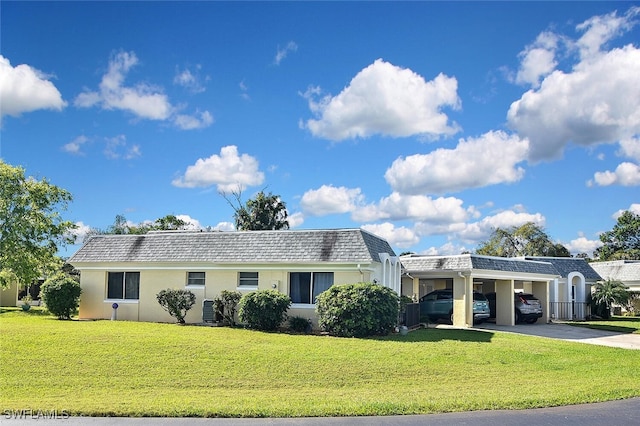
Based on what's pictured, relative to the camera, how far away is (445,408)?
1025 cm

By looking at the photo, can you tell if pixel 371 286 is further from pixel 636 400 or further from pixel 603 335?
pixel 603 335

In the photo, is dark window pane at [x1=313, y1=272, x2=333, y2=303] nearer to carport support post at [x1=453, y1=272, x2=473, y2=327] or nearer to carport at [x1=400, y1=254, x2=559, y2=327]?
carport at [x1=400, y1=254, x2=559, y2=327]

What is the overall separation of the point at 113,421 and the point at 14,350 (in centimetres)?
704

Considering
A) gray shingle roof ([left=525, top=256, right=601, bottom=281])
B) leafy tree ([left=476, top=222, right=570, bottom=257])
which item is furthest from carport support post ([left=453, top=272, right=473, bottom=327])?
leafy tree ([left=476, top=222, right=570, bottom=257])

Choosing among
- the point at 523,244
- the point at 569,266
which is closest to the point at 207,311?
the point at 569,266

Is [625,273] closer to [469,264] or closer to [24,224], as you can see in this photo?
[469,264]

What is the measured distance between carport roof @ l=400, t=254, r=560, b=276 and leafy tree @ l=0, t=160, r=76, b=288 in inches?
761

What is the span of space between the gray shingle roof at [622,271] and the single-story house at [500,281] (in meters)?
6.47

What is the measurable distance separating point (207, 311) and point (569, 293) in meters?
22.8

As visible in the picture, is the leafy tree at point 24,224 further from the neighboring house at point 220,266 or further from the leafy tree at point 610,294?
the leafy tree at point 610,294

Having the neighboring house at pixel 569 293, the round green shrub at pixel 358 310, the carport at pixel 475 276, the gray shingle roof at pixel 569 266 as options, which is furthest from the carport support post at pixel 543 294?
the round green shrub at pixel 358 310

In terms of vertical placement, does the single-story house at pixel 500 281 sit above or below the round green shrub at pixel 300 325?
above

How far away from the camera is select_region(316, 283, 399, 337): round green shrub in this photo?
19344 millimetres

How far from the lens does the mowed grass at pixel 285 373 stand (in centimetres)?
1045
